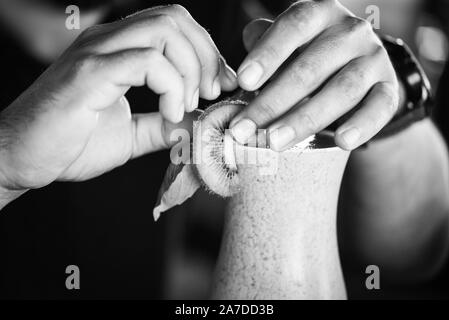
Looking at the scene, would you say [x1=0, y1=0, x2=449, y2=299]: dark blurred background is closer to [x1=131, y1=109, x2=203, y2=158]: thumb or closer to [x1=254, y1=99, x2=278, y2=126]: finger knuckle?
[x1=131, y1=109, x2=203, y2=158]: thumb

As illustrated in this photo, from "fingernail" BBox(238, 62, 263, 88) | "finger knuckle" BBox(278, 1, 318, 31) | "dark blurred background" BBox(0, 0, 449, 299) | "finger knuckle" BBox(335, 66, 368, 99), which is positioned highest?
"finger knuckle" BBox(278, 1, 318, 31)

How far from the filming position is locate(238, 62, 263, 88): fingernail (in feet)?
1.52

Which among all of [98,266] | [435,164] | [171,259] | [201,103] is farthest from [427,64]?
[98,266]

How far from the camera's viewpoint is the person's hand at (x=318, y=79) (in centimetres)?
46

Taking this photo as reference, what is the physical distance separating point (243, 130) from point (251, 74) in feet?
0.19

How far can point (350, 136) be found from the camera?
1.52ft

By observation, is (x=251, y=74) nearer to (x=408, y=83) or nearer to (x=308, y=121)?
(x=308, y=121)

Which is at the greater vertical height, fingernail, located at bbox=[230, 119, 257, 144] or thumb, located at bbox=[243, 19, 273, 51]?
thumb, located at bbox=[243, 19, 273, 51]

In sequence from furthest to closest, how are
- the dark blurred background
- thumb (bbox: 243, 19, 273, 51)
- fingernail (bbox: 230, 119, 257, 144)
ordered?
the dark blurred background → thumb (bbox: 243, 19, 273, 51) → fingernail (bbox: 230, 119, 257, 144)

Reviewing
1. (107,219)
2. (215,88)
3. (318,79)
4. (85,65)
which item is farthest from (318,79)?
(107,219)

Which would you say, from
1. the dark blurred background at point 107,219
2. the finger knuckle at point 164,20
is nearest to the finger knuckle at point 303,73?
the finger knuckle at point 164,20

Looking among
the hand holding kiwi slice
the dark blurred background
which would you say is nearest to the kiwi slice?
the hand holding kiwi slice
